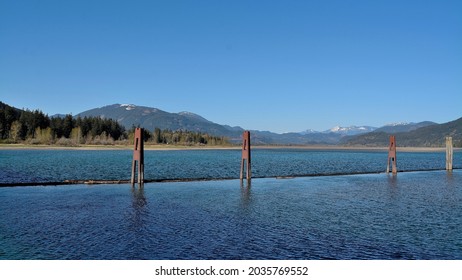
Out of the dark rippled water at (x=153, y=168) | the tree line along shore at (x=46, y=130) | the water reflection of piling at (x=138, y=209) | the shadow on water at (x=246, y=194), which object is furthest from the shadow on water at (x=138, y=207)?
the tree line along shore at (x=46, y=130)

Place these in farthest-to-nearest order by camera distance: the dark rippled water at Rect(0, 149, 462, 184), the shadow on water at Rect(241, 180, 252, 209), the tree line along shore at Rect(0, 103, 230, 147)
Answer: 1. the tree line along shore at Rect(0, 103, 230, 147)
2. the dark rippled water at Rect(0, 149, 462, 184)
3. the shadow on water at Rect(241, 180, 252, 209)

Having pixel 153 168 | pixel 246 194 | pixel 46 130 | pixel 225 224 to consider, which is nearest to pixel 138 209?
pixel 225 224

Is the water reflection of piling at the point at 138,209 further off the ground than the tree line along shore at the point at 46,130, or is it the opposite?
the tree line along shore at the point at 46,130

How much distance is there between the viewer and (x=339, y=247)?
15180 millimetres

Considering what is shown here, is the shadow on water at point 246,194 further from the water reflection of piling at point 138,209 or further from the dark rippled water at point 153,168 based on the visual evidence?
the dark rippled water at point 153,168

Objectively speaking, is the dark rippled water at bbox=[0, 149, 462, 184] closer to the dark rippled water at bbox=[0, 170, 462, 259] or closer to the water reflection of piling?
the dark rippled water at bbox=[0, 170, 462, 259]

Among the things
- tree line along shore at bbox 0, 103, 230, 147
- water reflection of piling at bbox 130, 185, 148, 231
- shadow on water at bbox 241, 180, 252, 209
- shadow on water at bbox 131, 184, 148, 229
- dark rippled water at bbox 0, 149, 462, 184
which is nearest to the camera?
water reflection of piling at bbox 130, 185, 148, 231

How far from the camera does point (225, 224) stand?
761 inches

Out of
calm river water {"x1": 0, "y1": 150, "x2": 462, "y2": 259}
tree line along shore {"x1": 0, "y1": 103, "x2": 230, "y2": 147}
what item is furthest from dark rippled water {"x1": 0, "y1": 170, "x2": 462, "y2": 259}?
tree line along shore {"x1": 0, "y1": 103, "x2": 230, "y2": 147}

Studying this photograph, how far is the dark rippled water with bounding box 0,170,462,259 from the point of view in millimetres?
14508

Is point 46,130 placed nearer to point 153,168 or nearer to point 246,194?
point 153,168

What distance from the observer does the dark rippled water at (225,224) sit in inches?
571
